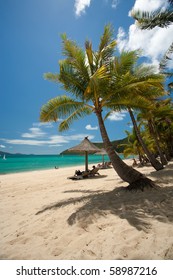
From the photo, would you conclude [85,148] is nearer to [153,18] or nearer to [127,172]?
[127,172]

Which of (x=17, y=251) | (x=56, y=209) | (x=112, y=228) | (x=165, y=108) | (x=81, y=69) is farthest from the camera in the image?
(x=165, y=108)

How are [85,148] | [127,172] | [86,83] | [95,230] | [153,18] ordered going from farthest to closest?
[85,148]
[153,18]
[86,83]
[127,172]
[95,230]

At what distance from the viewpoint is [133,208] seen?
3984 millimetres

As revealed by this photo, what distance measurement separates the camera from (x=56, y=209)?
4645mm

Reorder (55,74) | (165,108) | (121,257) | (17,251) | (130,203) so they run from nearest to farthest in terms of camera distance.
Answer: (121,257)
(17,251)
(130,203)
(55,74)
(165,108)

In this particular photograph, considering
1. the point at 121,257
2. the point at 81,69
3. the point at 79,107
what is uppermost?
the point at 81,69

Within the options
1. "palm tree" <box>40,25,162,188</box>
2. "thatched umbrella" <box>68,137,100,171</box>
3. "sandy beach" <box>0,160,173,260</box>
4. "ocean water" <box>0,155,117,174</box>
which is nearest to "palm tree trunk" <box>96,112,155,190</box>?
"palm tree" <box>40,25,162,188</box>

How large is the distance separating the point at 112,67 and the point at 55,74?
2331 millimetres

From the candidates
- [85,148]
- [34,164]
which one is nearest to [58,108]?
[85,148]

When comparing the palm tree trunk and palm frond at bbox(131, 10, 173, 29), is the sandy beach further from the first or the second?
palm frond at bbox(131, 10, 173, 29)

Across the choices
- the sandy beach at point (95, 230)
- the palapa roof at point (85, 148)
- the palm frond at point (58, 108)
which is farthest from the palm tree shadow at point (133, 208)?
the palapa roof at point (85, 148)

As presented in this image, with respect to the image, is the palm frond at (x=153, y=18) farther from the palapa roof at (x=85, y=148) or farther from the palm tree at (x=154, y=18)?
the palapa roof at (x=85, y=148)
